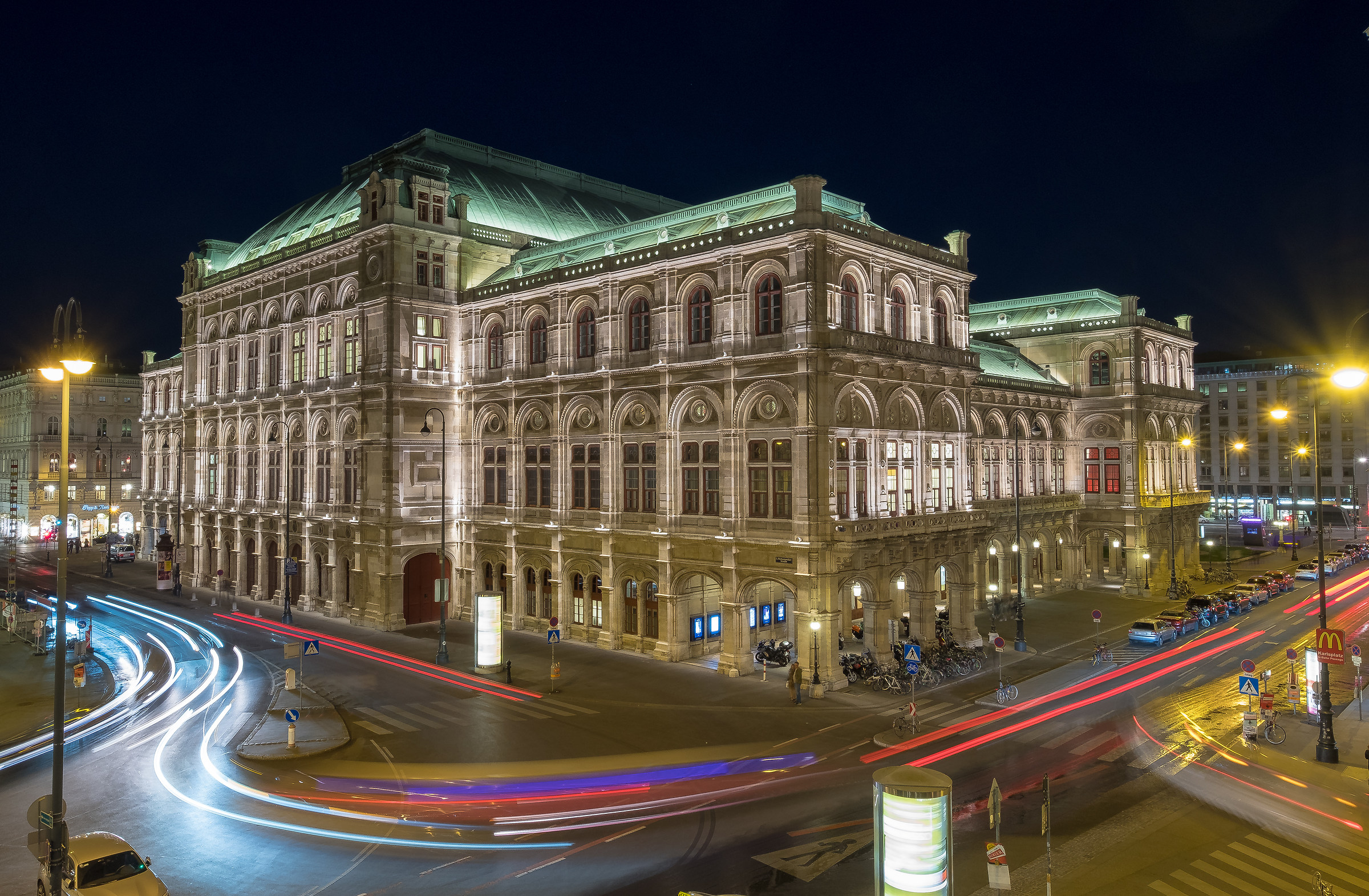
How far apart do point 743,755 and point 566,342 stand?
24635 mm

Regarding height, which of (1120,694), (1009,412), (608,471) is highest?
(1009,412)

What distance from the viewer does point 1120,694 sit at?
3183cm

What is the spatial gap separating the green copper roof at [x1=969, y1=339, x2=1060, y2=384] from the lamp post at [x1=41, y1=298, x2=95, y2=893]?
165ft

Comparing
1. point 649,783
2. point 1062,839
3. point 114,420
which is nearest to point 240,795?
point 649,783

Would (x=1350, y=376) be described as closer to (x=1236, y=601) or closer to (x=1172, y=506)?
(x=1236, y=601)

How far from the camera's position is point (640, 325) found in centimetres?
4025

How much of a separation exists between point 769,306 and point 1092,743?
2001 centimetres

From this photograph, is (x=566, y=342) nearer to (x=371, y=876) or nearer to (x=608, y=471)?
(x=608, y=471)

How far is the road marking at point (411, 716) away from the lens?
28.0 m

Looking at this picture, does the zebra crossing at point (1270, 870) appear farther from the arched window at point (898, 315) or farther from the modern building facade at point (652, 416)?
the arched window at point (898, 315)

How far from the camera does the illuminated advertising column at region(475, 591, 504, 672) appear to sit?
34.9 m

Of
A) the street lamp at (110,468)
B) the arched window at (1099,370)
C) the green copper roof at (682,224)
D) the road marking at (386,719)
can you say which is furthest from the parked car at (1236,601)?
the street lamp at (110,468)

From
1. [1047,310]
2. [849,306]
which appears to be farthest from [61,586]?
[1047,310]

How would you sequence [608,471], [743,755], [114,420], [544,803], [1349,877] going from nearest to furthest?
[1349,877], [544,803], [743,755], [608,471], [114,420]
